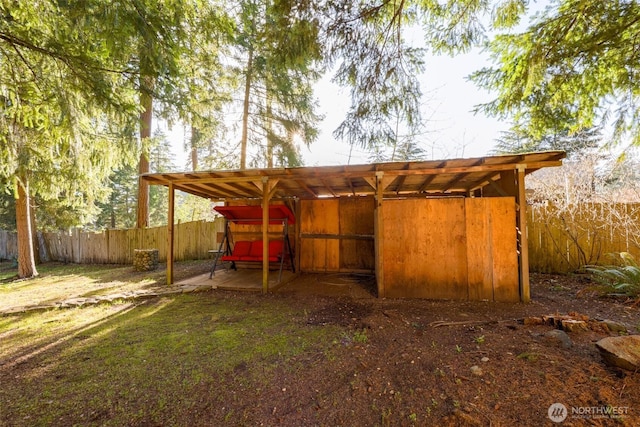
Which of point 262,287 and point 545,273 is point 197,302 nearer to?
point 262,287

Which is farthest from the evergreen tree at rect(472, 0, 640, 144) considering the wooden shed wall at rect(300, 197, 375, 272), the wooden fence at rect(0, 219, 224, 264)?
the wooden fence at rect(0, 219, 224, 264)

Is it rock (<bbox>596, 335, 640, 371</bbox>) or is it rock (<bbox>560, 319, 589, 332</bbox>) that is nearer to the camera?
rock (<bbox>596, 335, 640, 371</bbox>)

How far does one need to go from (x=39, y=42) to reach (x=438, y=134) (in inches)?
395

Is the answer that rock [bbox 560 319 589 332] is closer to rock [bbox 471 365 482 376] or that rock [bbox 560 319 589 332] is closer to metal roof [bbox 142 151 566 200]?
rock [bbox 471 365 482 376]

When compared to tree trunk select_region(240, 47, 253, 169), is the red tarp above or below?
below

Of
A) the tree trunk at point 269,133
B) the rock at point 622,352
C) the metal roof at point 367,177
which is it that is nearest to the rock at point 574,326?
the rock at point 622,352

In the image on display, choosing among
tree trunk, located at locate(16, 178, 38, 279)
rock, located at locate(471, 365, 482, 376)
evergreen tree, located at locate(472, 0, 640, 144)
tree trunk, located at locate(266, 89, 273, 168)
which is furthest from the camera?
tree trunk, located at locate(266, 89, 273, 168)

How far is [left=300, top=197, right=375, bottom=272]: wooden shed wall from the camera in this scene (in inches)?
246


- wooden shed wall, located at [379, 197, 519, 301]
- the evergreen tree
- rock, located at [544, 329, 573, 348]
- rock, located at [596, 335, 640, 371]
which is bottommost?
rock, located at [544, 329, 573, 348]

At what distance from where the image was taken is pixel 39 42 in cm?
339

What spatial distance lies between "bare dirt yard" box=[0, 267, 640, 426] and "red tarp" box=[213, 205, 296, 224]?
7.51 ft

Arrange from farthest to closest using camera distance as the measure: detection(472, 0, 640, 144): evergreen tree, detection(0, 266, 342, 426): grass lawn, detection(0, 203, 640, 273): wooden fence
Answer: detection(0, 203, 640, 273): wooden fence, detection(472, 0, 640, 144): evergreen tree, detection(0, 266, 342, 426): grass lawn

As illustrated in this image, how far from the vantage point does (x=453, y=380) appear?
193cm

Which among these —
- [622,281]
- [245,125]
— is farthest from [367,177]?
[245,125]
